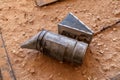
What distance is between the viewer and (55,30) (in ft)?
7.34

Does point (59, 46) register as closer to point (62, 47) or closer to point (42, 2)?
point (62, 47)

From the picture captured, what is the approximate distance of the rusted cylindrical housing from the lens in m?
1.80

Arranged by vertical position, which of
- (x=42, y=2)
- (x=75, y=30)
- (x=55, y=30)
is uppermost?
(x=42, y=2)

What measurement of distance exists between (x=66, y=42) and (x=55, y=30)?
436mm

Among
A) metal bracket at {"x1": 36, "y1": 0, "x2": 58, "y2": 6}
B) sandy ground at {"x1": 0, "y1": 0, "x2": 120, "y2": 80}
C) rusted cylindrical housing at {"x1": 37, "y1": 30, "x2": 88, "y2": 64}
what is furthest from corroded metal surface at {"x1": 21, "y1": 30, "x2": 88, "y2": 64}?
metal bracket at {"x1": 36, "y1": 0, "x2": 58, "y2": 6}

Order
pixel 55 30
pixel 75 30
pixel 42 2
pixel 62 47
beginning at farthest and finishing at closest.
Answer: pixel 42 2 < pixel 55 30 < pixel 75 30 < pixel 62 47

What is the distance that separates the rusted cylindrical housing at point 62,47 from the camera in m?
1.80

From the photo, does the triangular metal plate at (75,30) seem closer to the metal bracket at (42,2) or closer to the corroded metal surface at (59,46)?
the corroded metal surface at (59,46)

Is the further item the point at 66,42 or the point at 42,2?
the point at 42,2

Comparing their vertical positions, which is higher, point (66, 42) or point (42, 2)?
point (42, 2)

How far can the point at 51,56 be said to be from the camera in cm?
192

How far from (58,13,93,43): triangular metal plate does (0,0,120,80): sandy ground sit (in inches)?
7.8

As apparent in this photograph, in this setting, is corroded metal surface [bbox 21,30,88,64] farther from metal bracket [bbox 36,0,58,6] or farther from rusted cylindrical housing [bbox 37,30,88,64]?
metal bracket [bbox 36,0,58,6]

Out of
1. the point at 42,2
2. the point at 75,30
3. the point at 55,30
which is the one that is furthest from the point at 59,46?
the point at 42,2
